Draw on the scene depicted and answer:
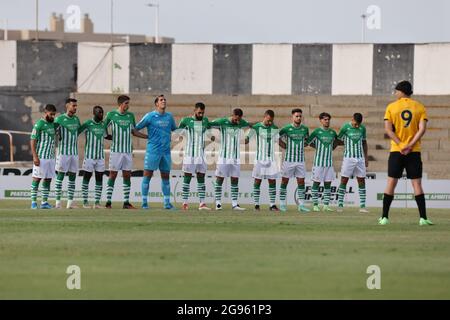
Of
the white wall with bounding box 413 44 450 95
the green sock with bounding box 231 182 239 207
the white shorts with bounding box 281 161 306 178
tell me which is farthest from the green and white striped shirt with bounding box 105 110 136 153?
the white wall with bounding box 413 44 450 95

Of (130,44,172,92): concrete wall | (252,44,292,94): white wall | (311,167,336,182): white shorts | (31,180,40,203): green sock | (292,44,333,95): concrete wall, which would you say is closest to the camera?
(31,180,40,203): green sock

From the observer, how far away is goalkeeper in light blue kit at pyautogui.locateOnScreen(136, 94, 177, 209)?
85.6 feet

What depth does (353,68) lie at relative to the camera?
44406mm

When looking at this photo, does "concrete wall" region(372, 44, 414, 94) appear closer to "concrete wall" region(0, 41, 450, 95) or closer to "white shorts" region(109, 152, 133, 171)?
"concrete wall" region(0, 41, 450, 95)

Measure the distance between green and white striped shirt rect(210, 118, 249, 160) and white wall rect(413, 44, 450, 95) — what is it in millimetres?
17602

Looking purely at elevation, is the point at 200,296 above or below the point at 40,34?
below

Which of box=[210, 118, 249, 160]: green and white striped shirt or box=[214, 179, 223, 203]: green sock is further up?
box=[210, 118, 249, 160]: green and white striped shirt

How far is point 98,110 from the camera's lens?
26.8m

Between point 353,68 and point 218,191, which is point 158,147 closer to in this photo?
point 218,191

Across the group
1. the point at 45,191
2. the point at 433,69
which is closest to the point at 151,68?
the point at 433,69

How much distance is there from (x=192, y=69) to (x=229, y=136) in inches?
718

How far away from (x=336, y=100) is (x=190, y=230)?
25037 millimetres

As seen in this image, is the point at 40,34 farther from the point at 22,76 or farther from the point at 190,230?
the point at 190,230
